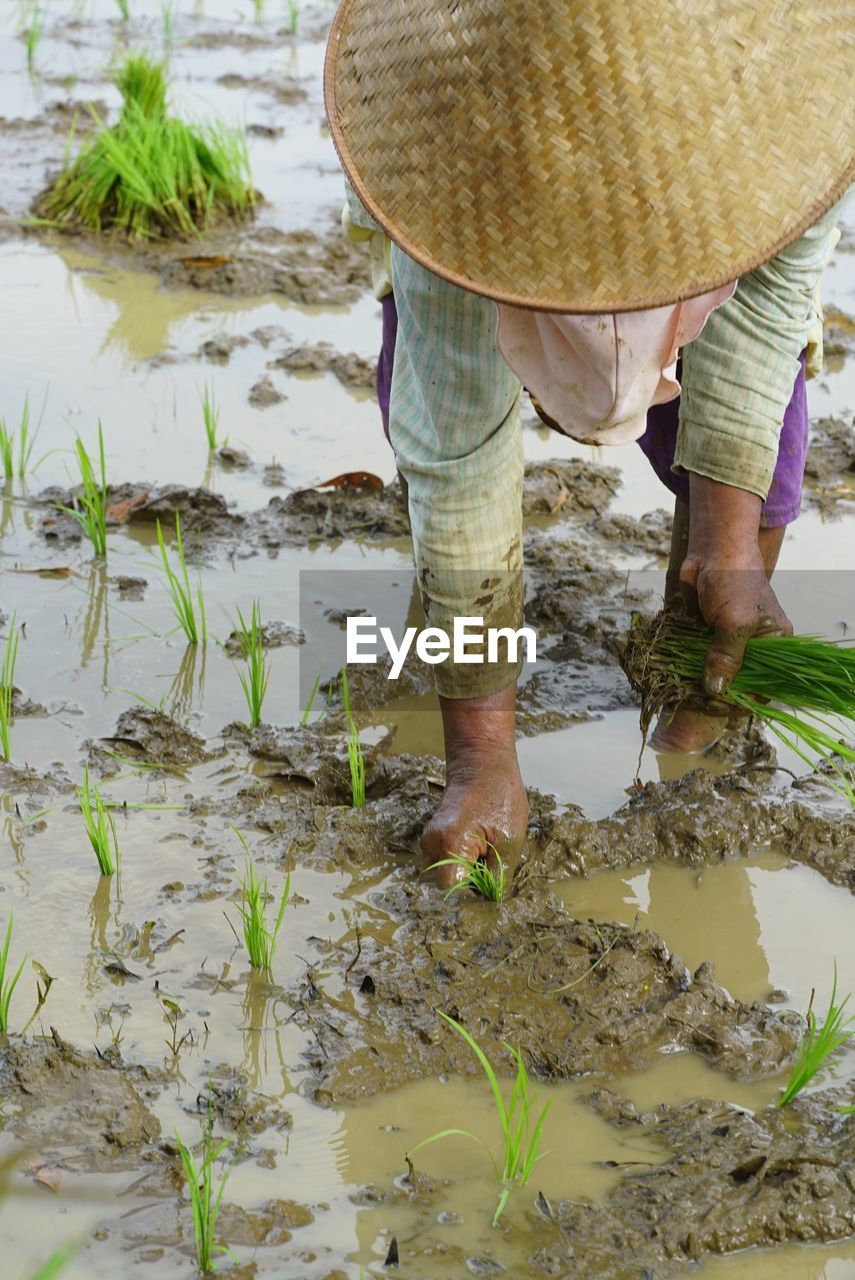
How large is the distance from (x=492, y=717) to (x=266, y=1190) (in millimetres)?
881

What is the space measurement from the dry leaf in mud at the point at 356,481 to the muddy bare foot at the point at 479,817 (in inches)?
52.9

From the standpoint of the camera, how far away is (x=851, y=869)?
2.61 metres

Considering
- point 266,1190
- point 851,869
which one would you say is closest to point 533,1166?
point 266,1190

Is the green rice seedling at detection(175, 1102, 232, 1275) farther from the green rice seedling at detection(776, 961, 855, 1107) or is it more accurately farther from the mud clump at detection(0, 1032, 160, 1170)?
the green rice seedling at detection(776, 961, 855, 1107)

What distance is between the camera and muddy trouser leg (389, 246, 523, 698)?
227 centimetres

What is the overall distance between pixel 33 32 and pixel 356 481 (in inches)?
164

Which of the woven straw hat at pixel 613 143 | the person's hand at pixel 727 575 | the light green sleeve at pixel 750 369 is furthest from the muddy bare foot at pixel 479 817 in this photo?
the woven straw hat at pixel 613 143

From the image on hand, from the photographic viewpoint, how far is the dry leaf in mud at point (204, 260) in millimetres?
4973

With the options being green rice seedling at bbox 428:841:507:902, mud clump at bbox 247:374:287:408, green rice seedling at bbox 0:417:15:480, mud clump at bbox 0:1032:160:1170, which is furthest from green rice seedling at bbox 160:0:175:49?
mud clump at bbox 0:1032:160:1170

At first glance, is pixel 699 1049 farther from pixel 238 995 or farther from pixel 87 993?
pixel 87 993

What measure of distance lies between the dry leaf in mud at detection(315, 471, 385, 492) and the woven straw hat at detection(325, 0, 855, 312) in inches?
72.1

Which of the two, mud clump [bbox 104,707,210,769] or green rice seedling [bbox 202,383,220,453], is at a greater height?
green rice seedling [bbox 202,383,220,453]

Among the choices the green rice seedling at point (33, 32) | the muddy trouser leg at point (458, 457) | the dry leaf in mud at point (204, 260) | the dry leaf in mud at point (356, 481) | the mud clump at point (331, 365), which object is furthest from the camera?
the green rice seedling at point (33, 32)

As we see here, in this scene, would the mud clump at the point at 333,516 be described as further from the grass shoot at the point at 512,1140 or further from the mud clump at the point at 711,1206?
the mud clump at the point at 711,1206
